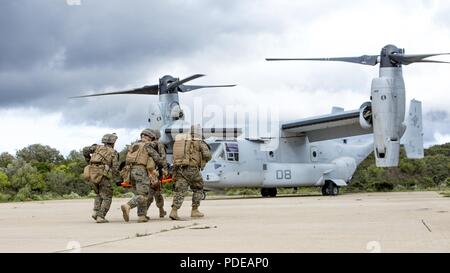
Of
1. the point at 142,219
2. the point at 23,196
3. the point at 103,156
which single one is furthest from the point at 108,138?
the point at 23,196

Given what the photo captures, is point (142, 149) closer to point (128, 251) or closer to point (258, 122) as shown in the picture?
point (128, 251)

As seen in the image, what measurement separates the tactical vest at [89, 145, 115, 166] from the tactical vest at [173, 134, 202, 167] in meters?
1.11

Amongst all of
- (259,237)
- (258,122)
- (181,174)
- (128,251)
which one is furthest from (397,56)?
(128,251)

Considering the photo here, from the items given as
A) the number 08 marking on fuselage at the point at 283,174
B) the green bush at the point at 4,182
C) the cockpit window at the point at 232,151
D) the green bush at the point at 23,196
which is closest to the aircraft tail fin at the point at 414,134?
the number 08 marking on fuselage at the point at 283,174

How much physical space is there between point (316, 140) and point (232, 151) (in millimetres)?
5098

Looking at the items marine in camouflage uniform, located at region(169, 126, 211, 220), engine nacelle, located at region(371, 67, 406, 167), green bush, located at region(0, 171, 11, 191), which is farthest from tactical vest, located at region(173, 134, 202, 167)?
green bush, located at region(0, 171, 11, 191)

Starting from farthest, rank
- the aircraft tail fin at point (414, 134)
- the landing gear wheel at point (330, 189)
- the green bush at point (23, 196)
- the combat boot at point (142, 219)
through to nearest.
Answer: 1. the green bush at point (23, 196)
2. the landing gear wheel at point (330, 189)
3. the aircraft tail fin at point (414, 134)
4. the combat boot at point (142, 219)

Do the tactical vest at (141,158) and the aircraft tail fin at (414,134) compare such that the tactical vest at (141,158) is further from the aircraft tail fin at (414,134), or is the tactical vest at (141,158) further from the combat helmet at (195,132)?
the aircraft tail fin at (414,134)

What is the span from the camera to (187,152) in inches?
451

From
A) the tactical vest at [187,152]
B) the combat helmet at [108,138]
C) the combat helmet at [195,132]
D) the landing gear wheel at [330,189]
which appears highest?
the combat helmet at [195,132]

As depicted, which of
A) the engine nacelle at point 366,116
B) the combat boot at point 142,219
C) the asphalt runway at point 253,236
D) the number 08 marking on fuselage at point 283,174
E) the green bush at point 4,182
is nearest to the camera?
the asphalt runway at point 253,236

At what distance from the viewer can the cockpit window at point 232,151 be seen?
25.5m

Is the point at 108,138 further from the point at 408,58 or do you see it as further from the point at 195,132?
the point at 408,58

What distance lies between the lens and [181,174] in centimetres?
1148
